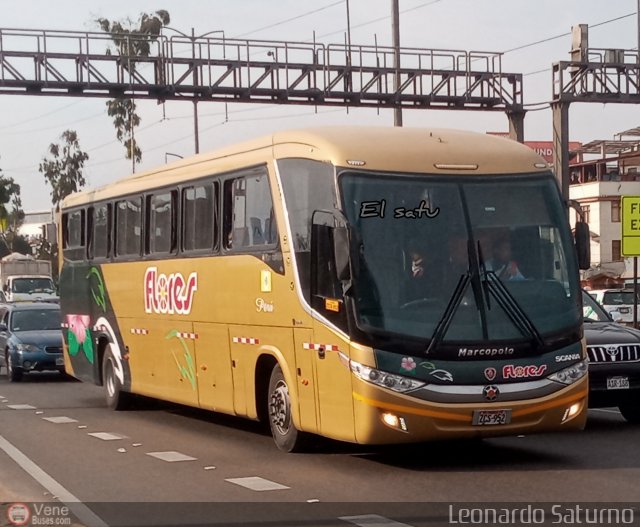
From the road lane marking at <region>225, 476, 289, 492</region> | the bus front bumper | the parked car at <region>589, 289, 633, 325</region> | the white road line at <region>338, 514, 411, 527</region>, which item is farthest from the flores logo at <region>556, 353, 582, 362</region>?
the parked car at <region>589, 289, 633, 325</region>

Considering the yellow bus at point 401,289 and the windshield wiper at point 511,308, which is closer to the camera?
the yellow bus at point 401,289

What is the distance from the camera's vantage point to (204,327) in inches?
627

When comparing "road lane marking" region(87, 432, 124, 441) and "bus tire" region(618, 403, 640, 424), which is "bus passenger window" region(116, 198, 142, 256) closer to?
"road lane marking" region(87, 432, 124, 441)

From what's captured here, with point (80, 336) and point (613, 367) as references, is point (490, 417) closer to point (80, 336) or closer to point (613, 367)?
point (613, 367)

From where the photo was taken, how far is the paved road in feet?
32.8

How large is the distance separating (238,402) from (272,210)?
2.43 metres

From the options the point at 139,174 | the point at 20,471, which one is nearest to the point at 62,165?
the point at 139,174

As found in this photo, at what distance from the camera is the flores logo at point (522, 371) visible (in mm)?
11859

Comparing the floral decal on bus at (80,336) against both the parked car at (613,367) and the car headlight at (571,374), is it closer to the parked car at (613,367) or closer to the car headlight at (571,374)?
the parked car at (613,367)

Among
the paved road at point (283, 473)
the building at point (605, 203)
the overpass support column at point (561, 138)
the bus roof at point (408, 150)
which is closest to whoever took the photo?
the paved road at point (283, 473)

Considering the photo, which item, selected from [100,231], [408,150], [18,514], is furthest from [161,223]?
[18,514]

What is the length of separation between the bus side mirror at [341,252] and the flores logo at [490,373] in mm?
1496

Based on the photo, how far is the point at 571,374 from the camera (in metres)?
12.3

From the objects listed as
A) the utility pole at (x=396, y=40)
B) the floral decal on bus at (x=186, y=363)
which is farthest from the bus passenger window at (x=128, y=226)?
the utility pole at (x=396, y=40)
